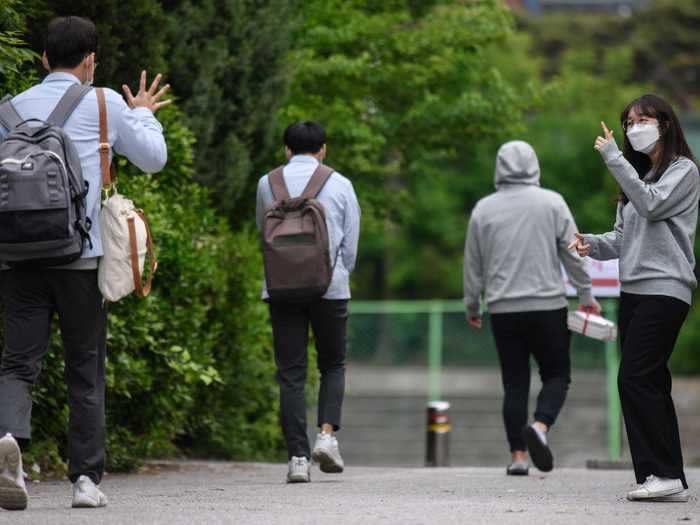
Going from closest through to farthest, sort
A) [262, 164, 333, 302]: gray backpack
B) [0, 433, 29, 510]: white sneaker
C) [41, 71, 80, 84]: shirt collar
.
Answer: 1. [0, 433, 29, 510]: white sneaker
2. [41, 71, 80, 84]: shirt collar
3. [262, 164, 333, 302]: gray backpack

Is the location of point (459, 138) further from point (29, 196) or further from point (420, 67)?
point (29, 196)

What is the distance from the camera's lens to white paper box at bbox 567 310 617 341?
933cm

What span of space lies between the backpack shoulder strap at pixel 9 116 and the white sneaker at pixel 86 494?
1.38m

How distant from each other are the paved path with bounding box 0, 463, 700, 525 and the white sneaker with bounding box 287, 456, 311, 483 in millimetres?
81

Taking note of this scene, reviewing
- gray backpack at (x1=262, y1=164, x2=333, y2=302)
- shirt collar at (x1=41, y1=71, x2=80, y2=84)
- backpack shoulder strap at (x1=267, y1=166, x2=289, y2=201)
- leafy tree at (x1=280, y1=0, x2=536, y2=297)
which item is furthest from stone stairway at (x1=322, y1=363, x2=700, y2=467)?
shirt collar at (x1=41, y1=71, x2=80, y2=84)

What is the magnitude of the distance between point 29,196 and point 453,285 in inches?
1098

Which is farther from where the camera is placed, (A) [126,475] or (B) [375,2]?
(B) [375,2]

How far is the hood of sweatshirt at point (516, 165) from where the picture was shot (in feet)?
30.7

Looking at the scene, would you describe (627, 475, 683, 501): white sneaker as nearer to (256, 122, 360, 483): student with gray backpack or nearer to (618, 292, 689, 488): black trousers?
(618, 292, 689, 488): black trousers

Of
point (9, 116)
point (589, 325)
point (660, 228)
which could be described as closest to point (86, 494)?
point (9, 116)

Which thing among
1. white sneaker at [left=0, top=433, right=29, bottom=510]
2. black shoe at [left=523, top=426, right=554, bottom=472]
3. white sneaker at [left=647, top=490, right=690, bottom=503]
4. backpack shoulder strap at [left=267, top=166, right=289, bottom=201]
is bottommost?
black shoe at [left=523, top=426, right=554, bottom=472]

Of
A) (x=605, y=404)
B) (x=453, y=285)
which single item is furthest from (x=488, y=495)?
(x=453, y=285)

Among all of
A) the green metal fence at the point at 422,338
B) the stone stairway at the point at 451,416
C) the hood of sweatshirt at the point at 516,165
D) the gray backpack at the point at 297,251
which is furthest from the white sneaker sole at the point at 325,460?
the green metal fence at the point at 422,338

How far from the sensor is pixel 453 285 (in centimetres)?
3331
